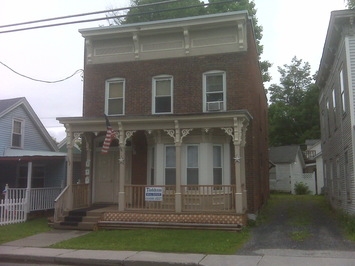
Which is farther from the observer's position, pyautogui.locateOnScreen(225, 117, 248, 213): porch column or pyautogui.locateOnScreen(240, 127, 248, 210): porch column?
pyautogui.locateOnScreen(240, 127, 248, 210): porch column

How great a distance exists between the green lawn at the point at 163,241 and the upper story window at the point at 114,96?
5640 millimetres

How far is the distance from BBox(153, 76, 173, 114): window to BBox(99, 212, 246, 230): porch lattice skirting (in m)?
4.57

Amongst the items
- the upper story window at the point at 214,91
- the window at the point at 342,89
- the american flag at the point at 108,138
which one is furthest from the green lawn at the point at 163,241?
the window at the point at 342,89

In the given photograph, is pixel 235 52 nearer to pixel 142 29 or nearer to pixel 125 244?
pixel 142 29

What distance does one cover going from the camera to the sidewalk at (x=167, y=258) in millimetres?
9312

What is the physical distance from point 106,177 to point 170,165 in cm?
321

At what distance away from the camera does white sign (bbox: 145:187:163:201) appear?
49.4 feet

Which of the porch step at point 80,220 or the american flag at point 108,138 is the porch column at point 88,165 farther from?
the american flag at point 108,138

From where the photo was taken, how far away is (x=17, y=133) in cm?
2480

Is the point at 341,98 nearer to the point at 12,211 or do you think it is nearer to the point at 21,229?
the point at 21,229

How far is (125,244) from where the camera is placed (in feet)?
38.5

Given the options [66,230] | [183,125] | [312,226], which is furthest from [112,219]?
[312,226]

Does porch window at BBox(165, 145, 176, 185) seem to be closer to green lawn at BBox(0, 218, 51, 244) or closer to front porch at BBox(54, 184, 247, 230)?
front porch at BBox(54, 184, 247, 230)

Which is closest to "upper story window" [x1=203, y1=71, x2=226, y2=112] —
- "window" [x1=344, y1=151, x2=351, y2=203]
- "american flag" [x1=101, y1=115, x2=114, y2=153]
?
"american flag" [x1=101, y1=115, x2=114, y2=153]
